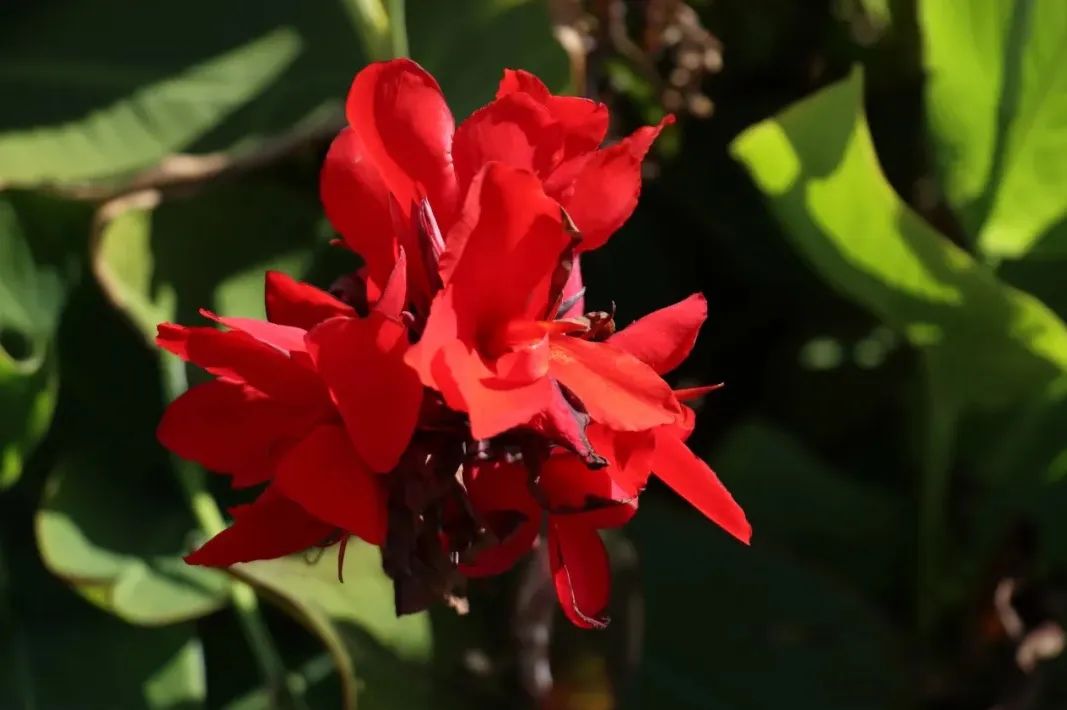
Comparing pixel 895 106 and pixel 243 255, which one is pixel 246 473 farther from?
pixel 895 106

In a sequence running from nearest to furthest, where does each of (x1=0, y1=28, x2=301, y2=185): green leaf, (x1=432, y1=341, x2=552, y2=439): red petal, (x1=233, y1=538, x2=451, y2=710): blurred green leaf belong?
(x1=432, y1=341, x2=552, y2=439): red petal < (x1=233, y1=538, x2=451, y2=710): blurred green leaf < (x1=0, y1=28, x2=301, y2=185): green leaf

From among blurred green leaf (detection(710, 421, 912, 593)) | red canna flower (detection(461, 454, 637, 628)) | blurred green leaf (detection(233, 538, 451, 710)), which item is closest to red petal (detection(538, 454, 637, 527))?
red canna flower (detection(461, 454, 637, 628))

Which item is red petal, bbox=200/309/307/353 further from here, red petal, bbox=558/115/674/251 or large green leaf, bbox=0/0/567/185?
large green leaf, bbox=0/0/567/185

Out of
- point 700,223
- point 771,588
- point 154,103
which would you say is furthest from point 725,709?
point 154,103

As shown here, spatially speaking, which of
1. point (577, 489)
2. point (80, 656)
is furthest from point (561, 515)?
point (80, 656)

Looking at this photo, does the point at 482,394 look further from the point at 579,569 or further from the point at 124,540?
the point at 124,540

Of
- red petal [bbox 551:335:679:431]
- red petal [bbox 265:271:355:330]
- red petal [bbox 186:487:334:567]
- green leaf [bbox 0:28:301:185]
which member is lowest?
green leaf [bbox 0:28:301:185]
